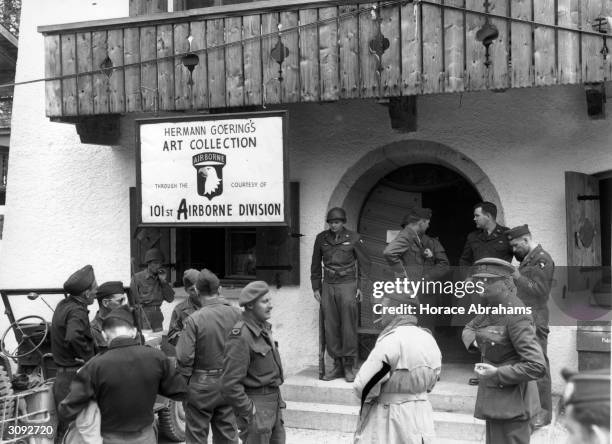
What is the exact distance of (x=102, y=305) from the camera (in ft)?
24.8

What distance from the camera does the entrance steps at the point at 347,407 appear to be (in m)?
8.23

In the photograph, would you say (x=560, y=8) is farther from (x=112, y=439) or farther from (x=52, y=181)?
(x=52, y=181)

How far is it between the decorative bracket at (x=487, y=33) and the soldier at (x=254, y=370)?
11.5ft

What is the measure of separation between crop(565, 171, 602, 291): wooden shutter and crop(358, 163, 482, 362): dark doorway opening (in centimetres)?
157

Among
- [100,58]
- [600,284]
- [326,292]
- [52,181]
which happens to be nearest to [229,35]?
[100,58]

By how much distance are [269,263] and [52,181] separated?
130 inches

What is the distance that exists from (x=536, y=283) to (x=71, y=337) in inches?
153

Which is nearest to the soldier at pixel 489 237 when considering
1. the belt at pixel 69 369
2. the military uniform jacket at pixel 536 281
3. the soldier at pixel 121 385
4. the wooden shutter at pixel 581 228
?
the wooden shutter at pixel 581 228

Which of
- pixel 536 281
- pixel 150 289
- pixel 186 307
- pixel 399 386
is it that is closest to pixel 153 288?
pixel 150 289

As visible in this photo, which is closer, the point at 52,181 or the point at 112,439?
the point at 112,439

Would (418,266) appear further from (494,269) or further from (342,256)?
(494,269)

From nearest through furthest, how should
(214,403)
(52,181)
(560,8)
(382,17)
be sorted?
(214,403) < (560,8) < (382,17) < (52,181)

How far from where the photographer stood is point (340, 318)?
9422 millimetres

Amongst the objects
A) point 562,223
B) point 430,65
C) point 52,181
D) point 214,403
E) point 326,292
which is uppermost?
point 430,65
